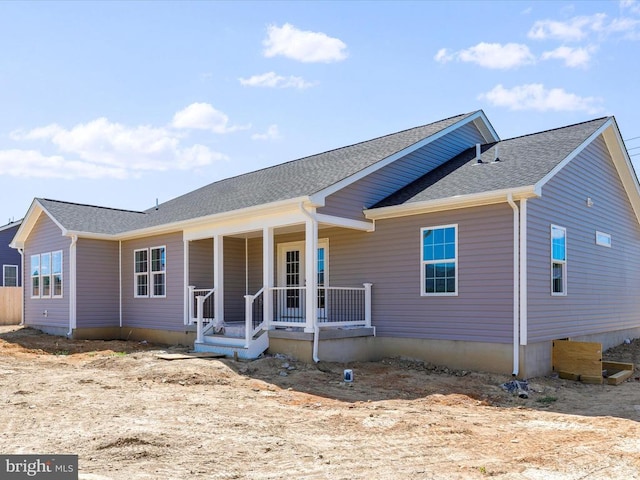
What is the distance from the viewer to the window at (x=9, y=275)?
28875 mm

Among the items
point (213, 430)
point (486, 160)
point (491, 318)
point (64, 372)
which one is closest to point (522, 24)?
point (486, 160)

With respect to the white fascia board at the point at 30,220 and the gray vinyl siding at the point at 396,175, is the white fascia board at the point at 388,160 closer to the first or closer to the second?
the gray vinyl siding at the point at 396,175

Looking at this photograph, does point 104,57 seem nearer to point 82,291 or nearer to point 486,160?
point 82,291

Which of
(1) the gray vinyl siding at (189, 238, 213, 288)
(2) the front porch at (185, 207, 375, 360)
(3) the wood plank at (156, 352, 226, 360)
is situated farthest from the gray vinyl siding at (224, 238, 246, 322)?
(3) the wood plank at (156, 352, 226, 360)

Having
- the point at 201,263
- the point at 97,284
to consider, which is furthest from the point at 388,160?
the point at 97,284

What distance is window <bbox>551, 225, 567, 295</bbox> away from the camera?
11.4m

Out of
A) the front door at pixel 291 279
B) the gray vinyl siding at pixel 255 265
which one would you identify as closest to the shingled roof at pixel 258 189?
the gray vinyl siding at pixel 255 265

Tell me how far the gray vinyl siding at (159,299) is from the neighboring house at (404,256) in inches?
2.5

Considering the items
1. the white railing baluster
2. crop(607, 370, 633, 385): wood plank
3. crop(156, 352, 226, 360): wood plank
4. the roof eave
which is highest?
the roof eave

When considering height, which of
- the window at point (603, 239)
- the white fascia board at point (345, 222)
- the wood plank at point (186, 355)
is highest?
the white fascia board at point (345, 222)

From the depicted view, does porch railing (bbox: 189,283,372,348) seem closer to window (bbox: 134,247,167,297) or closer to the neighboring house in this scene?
the neighboring house

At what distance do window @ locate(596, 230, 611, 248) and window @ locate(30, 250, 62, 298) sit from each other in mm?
16067

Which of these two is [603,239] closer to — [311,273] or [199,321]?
[311,273]

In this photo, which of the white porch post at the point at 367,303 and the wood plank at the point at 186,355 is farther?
the white porch post at the point at 367,303
